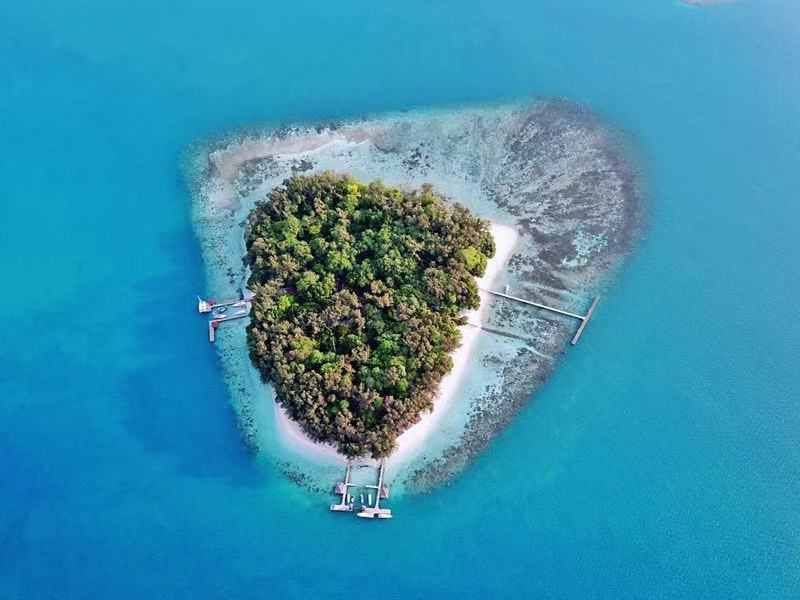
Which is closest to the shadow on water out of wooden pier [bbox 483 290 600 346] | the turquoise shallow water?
the turquoise shallow water

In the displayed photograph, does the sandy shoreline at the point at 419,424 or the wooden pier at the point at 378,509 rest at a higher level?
the sandy shoreline at the point at 419,424

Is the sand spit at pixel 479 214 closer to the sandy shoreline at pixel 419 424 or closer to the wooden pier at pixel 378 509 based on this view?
the sandy shoreline at pixel 419 424

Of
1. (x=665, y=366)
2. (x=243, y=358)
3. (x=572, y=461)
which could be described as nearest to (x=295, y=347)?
(x=243, y=358)

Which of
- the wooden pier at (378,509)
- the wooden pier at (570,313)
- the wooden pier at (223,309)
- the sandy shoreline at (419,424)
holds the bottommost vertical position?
the wooden pier at (378,509)

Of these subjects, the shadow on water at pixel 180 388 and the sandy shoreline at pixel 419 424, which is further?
the shadow on water at pixel 180 388

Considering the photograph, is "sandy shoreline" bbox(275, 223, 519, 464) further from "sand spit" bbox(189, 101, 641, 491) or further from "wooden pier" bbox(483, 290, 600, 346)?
"wooden pier" bbox(483, 290, 600, 346)

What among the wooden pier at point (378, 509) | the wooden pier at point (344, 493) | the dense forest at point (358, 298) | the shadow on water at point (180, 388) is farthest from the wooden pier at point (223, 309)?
the wooden pier at point (378, 509)

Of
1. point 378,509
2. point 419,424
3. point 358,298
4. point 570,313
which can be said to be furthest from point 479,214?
point 378,509

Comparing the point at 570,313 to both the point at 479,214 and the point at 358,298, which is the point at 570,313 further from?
the point at 358,298
